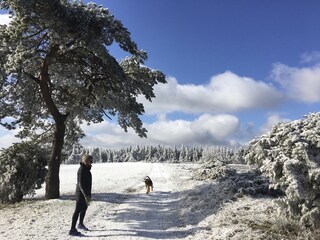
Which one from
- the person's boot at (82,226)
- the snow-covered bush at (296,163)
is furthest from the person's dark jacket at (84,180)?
the snow-covered bush at (296,163)

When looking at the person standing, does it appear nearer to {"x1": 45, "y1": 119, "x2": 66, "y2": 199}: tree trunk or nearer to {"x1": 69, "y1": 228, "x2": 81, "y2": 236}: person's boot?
{"x1": 69, "y1": 228, "x2": 81, "y2": 236}: person's boot

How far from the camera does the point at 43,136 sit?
69.9ft

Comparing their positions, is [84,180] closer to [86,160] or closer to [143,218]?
[86,160]

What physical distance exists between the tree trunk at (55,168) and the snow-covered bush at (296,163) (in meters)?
11.0

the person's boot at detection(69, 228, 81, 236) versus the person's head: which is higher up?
the person's head

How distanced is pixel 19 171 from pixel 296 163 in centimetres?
1403

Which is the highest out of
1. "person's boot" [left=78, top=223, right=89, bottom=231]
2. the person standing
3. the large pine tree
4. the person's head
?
the large pine tree

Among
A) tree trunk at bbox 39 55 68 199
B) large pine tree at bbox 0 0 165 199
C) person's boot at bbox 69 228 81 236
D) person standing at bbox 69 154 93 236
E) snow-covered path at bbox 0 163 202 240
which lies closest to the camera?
person's boot at bbox 69 228 81 236

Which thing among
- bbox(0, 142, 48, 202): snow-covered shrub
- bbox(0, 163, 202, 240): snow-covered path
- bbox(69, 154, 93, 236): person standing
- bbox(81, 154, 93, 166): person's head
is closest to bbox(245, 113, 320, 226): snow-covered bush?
bbox(0, 163, 202, 240): snow-covered path

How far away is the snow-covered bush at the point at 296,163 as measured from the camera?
9094 millimetres

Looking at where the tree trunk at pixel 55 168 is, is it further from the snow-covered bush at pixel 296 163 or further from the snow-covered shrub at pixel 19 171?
the snow-covered bush at pixel 296 163

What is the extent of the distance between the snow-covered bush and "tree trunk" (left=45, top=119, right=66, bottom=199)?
11024 millimetres

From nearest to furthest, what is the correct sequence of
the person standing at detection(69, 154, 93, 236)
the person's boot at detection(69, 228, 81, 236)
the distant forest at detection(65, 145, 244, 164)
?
the person's boot at detection(69, 228, 81, 236), the person standing at detection(69, 154, 93, 236), the distant forest at detection(65, 145, 244, 164)

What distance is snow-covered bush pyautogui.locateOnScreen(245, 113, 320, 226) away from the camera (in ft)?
29.8
